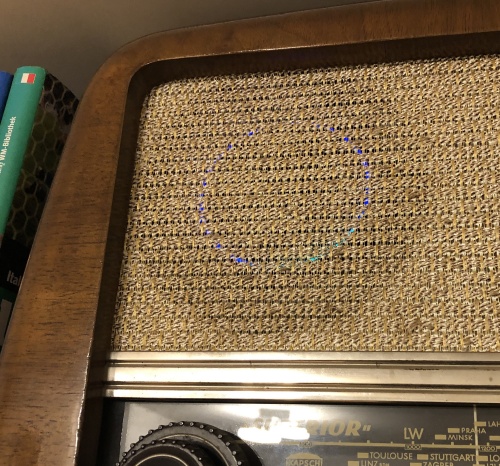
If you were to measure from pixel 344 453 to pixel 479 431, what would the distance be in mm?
112

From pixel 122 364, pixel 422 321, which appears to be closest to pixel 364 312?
pixel 422 321

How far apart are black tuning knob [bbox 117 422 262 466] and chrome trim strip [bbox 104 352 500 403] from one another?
0.12 ft

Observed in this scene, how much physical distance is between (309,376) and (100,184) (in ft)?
0.93

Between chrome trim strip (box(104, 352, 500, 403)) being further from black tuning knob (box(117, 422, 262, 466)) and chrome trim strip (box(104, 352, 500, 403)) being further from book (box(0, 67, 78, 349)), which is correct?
book (box(0, 67, 78, 349))

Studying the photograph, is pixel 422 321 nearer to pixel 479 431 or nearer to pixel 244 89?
pixel 479 431

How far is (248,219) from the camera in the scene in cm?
62

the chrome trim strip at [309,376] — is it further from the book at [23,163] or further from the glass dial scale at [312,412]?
the book at [23,163]

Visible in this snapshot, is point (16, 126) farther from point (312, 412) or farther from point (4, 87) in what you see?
point (312, 412)

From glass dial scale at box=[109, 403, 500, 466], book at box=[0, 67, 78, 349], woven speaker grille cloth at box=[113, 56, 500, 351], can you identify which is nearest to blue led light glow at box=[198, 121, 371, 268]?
woven speaker grille cloth at box=[113, 56, 500, 351]

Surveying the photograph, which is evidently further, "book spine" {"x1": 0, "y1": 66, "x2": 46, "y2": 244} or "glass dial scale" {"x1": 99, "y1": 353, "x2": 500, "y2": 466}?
"book spine" {"x1": 0, "y1": 66, "x2": 46, "y2": 244}

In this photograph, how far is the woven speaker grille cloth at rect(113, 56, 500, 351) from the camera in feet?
1.84

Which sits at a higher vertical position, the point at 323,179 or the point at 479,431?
the point at 323,179

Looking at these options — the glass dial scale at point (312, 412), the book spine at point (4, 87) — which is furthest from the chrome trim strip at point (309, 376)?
the book spine at point (4, 87)

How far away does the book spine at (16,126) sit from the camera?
0.72 m
